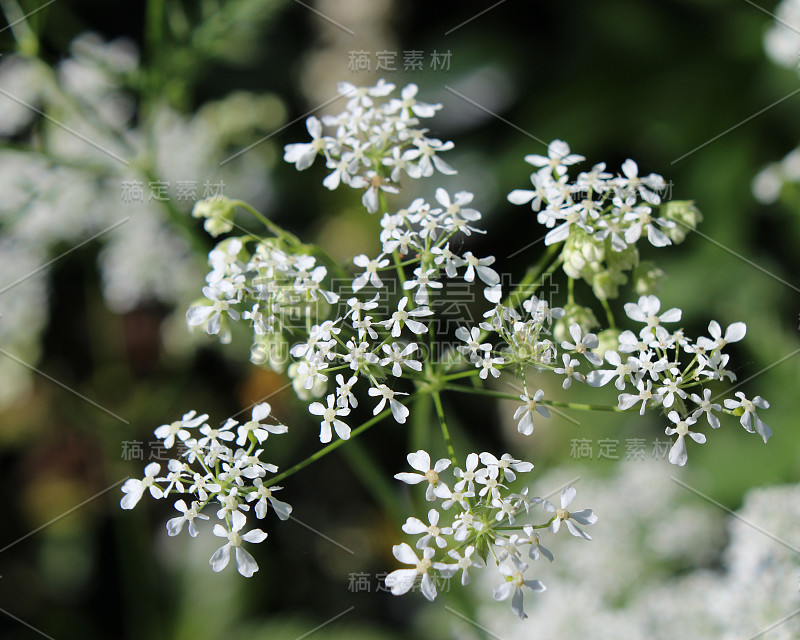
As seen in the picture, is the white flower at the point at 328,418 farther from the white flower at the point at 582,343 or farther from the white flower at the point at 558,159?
the white flower at the point at 558,159

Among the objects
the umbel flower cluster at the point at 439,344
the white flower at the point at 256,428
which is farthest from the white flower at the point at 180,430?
the white flower at the point at 256,428

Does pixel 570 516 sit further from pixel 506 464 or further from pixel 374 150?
pixel 374 150

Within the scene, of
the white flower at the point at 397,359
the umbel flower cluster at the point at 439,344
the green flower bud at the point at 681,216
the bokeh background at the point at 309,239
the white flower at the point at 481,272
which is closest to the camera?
the umbel flower cluster at the point at 439,344

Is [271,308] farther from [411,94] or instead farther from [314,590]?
[314,590]

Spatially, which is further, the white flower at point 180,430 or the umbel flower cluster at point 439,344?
the white flower at point 180,430

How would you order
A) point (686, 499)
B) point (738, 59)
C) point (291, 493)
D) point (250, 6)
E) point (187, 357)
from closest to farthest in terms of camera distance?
1. point (250, 6)
2. point (686, 499)
3. point (187, 357)
4. point (738, 59)
5. point (291, 493)

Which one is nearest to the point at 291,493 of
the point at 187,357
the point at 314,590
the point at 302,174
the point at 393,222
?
the point at 314,590

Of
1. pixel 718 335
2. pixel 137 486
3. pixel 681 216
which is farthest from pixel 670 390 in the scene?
pixel 137 486
